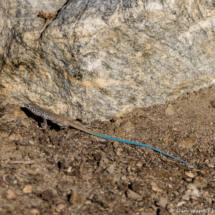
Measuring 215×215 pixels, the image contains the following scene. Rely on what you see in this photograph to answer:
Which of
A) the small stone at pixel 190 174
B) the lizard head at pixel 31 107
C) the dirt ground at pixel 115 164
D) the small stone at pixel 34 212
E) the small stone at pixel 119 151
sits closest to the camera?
the small stone at pixel 34 212

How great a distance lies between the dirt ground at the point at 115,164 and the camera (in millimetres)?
3154

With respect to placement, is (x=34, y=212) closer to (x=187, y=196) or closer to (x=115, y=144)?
(x=115, y=144)

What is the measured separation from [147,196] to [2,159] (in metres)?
1.93

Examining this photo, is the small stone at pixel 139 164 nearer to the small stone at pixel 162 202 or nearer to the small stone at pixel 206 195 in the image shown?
the small stone at pixel 162 202

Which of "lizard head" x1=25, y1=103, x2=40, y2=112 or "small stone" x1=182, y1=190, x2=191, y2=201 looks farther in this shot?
"lizard head" x1=25, y1=103, x2=40, y2=112

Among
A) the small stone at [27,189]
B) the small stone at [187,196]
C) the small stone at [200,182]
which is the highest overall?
the small stone at [200,182]

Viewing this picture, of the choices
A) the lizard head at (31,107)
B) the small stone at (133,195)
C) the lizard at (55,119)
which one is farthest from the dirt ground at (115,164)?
the lizard head at (31,107)

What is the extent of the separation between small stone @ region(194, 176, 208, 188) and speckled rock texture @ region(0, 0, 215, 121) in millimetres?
1423

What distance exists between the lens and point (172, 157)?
12.7ft

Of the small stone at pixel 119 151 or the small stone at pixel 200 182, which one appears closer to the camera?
the small stone at pixel 200 182

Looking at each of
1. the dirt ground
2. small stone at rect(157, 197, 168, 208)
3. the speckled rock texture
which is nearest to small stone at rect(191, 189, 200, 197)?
the dirt ground

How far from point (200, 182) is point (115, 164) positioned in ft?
3.72

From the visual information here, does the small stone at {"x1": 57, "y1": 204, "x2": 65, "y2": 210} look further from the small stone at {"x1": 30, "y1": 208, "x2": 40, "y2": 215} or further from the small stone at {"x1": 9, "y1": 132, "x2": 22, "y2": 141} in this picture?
the small stone at {"x1": 9, "y1": 132, "x2": 22, "y2": 141}

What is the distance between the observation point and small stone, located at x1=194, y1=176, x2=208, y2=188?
352cm
